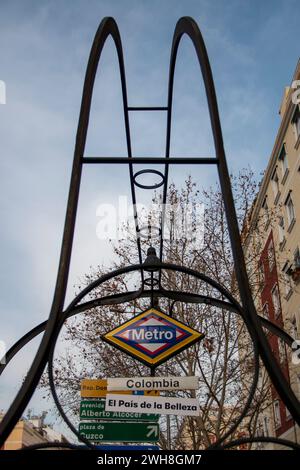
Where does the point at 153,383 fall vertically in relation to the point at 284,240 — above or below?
below

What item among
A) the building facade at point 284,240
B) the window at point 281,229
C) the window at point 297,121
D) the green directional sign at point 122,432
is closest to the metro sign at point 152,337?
the green directional sign at point 122,432

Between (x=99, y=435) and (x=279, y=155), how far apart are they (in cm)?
2048

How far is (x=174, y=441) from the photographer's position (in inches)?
622

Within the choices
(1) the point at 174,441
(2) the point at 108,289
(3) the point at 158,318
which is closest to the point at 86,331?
(2) the point at 108,289

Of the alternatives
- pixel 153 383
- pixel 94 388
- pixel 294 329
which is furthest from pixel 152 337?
pixel 294 329

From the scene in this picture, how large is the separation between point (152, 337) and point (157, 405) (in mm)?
524

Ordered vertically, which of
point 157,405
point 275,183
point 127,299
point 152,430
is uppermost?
point 275,183

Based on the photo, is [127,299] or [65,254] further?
[127,299]

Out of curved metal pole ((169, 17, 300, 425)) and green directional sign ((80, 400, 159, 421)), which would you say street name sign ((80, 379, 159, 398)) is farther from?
curved metal pole ((169, 17, 300, 425))

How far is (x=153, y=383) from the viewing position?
3.01 meters

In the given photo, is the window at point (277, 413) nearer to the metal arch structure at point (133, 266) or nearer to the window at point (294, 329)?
the window at point (294, 329)

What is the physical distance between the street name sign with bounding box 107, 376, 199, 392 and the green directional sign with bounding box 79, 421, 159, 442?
3900 millimetres

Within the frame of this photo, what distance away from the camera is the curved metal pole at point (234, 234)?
1820mm

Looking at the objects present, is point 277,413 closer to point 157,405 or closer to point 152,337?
point 152,337
